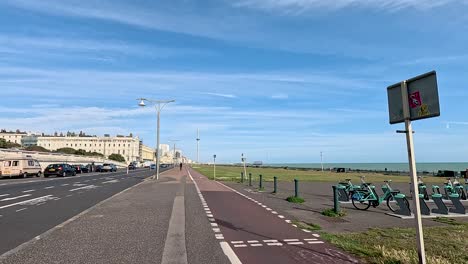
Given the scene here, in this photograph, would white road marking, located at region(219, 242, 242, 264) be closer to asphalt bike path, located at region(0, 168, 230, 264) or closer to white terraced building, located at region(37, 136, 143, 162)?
asphalt bike path, located at region(0, 168, 230, 264)

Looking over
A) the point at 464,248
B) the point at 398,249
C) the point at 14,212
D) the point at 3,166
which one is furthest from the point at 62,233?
the point at 3,166

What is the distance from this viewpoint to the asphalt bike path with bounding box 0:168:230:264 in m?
6.39

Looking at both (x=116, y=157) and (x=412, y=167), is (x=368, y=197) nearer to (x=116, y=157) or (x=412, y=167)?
(x=412, y=167)

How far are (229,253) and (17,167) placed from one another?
35554mm

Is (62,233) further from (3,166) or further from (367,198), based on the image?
(3,166)

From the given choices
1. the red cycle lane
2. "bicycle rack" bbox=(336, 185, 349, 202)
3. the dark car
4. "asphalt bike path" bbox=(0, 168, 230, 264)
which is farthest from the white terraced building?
the red cycle lane

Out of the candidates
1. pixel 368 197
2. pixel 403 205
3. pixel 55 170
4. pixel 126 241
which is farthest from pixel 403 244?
pixel 55 170

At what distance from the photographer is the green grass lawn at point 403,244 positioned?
6.45 meters

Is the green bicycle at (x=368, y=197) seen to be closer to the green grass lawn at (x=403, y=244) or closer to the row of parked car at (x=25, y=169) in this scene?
the green grass lawn at (x=403, y=244)

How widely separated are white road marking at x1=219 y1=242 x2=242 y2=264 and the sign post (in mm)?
2826

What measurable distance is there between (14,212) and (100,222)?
13.1 ft

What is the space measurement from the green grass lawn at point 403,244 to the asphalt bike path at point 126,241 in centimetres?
261

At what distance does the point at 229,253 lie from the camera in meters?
6.84

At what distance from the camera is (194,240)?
7930 millimetres
